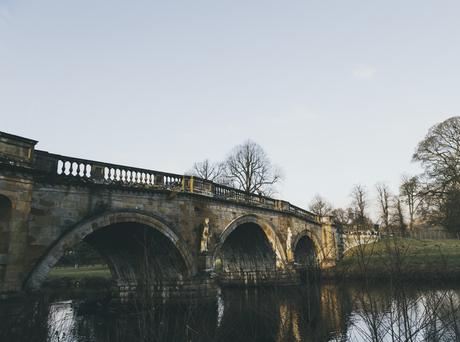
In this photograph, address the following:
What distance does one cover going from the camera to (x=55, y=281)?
30.5 meters

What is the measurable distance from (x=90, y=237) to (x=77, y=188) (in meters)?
4.94

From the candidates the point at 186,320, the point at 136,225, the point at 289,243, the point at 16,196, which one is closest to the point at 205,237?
the point at 136,225

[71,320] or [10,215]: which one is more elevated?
[10,215]

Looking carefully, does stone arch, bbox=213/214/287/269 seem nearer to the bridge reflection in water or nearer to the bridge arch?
the bridge arch

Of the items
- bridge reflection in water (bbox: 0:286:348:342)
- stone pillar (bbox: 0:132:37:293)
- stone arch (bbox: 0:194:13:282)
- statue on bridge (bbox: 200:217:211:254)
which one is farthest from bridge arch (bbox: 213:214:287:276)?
stone arch (bbox: 0:194:13:282)

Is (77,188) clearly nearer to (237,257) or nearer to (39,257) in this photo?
(39,257)

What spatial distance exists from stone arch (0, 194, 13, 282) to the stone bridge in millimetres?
27

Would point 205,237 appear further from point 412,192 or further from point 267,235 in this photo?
point 412,192

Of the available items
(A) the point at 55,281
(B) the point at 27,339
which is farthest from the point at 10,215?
(A) the point at 55,281

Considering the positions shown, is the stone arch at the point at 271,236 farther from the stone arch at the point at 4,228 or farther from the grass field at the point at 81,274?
the stone arch at the point at 4,228

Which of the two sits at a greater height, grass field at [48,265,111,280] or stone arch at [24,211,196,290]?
stone arch at [24,211,196,290]

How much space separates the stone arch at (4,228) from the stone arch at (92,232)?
101cm

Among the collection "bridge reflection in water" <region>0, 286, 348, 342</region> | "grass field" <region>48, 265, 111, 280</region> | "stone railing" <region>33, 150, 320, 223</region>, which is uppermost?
"stone railing" <region>33, 150, 320, 223</region>

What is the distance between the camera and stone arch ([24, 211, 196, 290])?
1198cm
